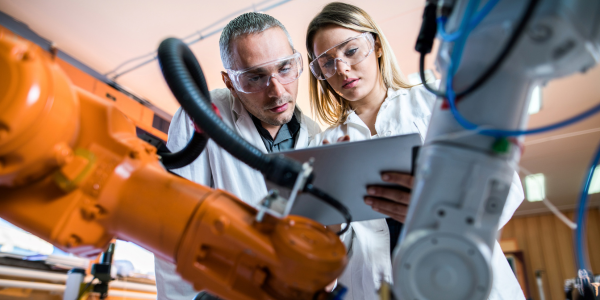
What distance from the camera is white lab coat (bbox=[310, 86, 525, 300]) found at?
1081 mm

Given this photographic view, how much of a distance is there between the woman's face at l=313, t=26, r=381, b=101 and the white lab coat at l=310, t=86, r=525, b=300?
0.35 ft

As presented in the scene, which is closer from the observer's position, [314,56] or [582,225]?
[582,225]

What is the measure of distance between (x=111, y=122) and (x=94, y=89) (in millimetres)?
3358

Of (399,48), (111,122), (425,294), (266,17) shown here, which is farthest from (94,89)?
(425,294)

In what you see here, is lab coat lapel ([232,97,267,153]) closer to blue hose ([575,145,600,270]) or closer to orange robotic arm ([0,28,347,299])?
orange robotic arm ([0,28,347,299])

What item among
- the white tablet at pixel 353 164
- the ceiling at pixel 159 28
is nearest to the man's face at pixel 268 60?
the white tablet at pixel 353 164

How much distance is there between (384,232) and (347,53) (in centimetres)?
78

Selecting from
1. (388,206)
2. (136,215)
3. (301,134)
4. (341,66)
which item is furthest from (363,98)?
(136,215)

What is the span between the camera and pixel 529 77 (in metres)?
0.50

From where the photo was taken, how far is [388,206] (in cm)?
87

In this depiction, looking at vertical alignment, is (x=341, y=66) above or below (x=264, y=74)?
above

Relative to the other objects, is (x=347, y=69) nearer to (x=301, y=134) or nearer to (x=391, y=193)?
(x=301, y=134)

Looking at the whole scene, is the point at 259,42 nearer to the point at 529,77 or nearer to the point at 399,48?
the point at 529,77

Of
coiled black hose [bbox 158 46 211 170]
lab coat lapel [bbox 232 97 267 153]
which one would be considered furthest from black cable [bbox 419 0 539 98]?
lab coat lapel [bbox 232 97 267 153]
